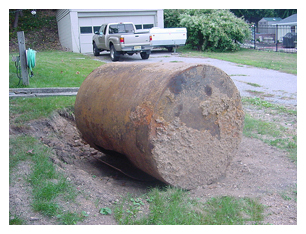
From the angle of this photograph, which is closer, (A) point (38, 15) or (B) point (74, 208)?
(B) point (74, 208)

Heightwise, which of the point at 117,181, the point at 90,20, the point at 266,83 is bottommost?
the point at 117,181

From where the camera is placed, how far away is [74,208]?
11.4 feet

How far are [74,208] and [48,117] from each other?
3425 millimetres

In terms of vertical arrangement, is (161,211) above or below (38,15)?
below

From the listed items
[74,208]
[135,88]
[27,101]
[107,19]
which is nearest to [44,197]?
[74,208]

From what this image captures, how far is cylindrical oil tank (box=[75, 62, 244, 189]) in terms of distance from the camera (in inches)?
155

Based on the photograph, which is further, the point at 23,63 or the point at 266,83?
the point at 266,83

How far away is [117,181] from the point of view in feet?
15.6

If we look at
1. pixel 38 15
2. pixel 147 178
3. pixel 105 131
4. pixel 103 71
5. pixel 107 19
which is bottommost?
pixel 147 178

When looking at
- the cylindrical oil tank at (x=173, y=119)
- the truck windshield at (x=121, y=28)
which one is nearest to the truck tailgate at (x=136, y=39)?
the truck windshield at (x=121, y=28)

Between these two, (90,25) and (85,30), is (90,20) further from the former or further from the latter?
(85,30)

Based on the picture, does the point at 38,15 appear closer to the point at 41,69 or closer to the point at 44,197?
the point at 41,69

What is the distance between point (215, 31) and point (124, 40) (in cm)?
868

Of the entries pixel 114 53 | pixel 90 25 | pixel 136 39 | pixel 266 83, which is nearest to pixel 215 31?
pixel 136 39
